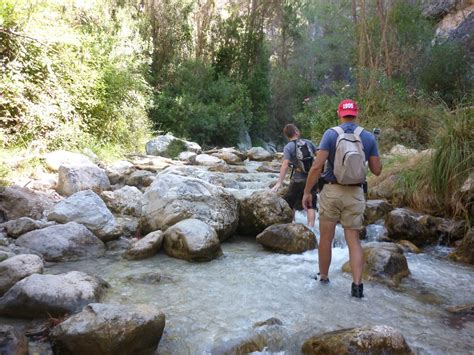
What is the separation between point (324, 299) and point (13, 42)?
326 inches

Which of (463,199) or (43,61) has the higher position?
(43,61)

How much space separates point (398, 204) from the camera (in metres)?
7.59

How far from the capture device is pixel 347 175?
3.99 meters

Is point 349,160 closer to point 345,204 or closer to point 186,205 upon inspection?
point 345,204

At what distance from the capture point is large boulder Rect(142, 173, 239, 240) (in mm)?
6035

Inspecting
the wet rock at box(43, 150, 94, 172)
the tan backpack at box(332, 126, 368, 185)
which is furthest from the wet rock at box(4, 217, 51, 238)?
the tan backpack at box(332, 126, 368, 185)

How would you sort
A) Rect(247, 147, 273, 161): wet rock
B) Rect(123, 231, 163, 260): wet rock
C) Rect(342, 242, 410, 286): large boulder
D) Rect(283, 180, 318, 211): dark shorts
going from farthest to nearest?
Rect(247, 147, 273, 161): wet rock, Rect(283, 180, 318, 211): dark shorts, Rect(123, 231, 163, 260): wet rock, Rect(342, 242, 410, 286): large boulder

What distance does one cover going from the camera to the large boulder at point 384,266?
15.7ft

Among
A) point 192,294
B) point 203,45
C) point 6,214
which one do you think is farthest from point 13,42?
point 203,45

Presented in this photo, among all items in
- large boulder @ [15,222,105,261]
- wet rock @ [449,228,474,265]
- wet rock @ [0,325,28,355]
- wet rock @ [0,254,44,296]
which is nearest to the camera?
wet rock @ [0,325,28,355]

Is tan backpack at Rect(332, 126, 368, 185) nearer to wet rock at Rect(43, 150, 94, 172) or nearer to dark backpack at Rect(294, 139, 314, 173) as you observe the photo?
dark backpack at Rect(294, 139, 314, 173)

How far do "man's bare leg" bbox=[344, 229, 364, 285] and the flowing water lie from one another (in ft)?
0.82

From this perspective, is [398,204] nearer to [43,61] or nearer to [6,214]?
[6,214]

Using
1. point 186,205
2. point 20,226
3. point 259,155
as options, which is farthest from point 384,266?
point 259,155
